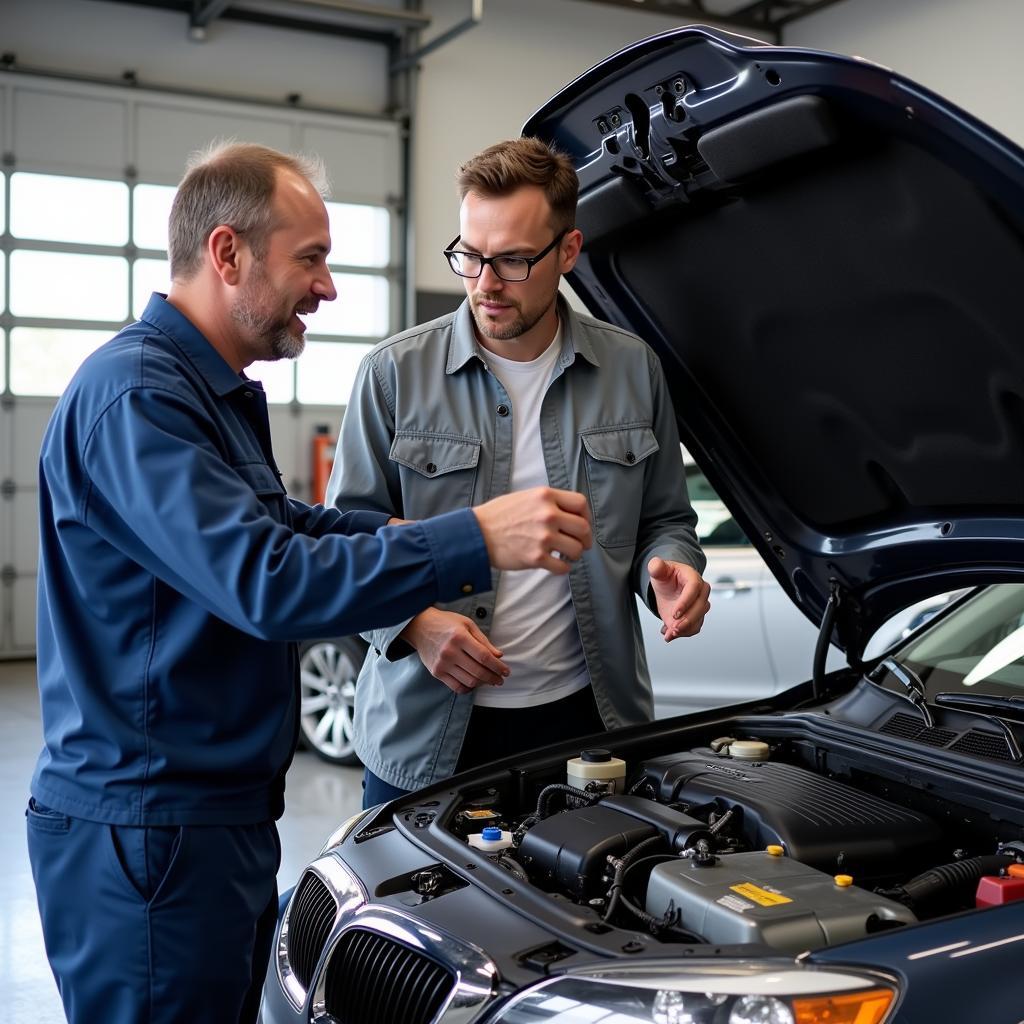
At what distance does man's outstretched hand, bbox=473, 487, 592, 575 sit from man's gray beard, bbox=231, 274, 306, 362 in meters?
0.37

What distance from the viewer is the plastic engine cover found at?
1453 mm

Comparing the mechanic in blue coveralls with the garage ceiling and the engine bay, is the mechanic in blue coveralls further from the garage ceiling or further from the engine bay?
the garage ceiling

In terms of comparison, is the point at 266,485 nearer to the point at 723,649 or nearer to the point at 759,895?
the point at 759,895

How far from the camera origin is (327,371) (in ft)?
30.0

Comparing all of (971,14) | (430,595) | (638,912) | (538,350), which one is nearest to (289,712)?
(430,595)

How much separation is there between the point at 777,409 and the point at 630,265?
395 mm

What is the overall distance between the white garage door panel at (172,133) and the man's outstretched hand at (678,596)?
6851mm

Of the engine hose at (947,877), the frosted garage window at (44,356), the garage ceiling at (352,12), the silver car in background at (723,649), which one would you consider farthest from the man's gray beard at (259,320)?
the garage ceiling at (352,12)

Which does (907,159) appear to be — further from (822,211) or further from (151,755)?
(151,755)

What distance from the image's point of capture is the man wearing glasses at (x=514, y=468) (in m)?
2.13

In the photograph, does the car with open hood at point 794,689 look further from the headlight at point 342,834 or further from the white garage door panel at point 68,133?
the white garage door panel at point 68,133

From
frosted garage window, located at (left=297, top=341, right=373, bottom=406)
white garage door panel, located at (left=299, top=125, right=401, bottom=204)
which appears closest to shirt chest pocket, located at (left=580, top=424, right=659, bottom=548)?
frosted garage window, located at (left=297, top=341, right=373, bottom=406)

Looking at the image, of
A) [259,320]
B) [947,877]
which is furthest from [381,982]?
[259,320]

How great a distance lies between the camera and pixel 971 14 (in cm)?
913
